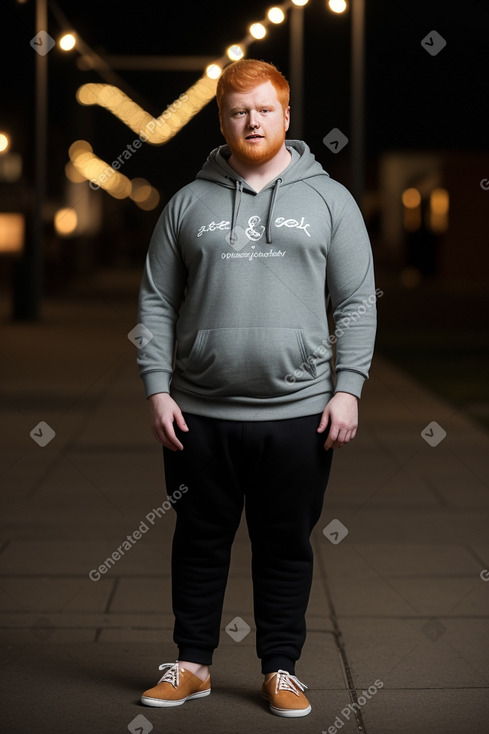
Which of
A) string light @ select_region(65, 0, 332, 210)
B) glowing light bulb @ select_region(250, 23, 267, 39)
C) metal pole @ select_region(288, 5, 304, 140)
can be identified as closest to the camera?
string light @ select_region(65, 0, 332, 210)

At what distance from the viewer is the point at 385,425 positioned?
34.2ft

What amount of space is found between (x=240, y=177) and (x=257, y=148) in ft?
0.45

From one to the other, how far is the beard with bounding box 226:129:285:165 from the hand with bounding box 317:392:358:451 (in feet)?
2.50

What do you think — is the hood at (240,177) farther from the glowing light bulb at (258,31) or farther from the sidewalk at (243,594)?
the glowing light bulb at (258,31)

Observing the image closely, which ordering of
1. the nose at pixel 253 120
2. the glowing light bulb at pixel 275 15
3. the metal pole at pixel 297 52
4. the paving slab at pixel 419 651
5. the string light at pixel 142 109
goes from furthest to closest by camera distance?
the metal pole at pixel 297 52 → the string light at pixel 142 109 → the glowing light bulb at pixel 275 15 → the paving slab at pixel 419 651 → the nose at pixel 253 120

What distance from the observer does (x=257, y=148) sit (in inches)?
151

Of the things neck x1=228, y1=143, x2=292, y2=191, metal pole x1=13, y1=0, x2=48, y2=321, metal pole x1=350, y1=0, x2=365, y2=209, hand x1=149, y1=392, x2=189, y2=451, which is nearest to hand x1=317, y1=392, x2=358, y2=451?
hand x1=149, y1=392, x2=189, y2=451

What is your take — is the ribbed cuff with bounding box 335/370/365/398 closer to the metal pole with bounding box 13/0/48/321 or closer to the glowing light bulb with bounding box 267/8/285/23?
the glowing light bulb with bounding box 267/8/285/23

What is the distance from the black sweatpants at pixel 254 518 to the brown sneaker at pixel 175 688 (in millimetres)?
58

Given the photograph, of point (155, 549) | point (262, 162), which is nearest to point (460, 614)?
point (155, 549)

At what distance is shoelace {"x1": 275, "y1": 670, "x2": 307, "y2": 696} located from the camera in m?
4.01

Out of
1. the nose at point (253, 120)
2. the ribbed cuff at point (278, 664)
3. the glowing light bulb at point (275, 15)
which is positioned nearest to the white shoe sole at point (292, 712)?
the ribbed cuff at point (278, 664)

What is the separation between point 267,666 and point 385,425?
6457mm

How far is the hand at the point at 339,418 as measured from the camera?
389 cm
